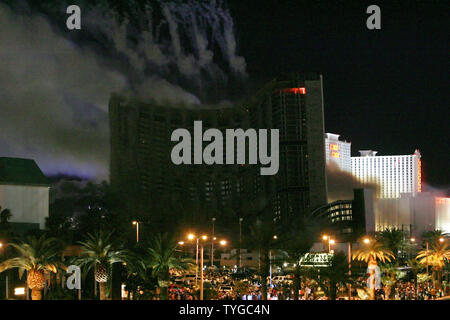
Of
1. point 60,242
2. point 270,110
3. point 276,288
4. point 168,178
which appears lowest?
point 276,288

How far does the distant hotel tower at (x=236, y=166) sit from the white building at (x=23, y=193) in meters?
51.7

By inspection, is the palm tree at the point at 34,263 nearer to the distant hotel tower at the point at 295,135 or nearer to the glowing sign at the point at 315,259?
the glowing sign at the point at 315,259

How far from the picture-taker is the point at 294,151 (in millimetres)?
158500

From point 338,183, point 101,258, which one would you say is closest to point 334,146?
point 338,183

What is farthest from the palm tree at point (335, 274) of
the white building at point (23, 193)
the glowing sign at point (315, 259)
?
the white building at point (23, 193)

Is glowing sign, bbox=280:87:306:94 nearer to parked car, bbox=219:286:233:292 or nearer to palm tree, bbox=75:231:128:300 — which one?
parked car, bbox=219:286:233:292

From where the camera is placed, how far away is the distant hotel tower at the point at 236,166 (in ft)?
436

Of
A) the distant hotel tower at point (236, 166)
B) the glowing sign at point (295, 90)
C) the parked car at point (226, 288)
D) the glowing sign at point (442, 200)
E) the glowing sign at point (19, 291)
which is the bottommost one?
the parked car at point (226, 288)

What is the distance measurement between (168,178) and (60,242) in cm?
10762
